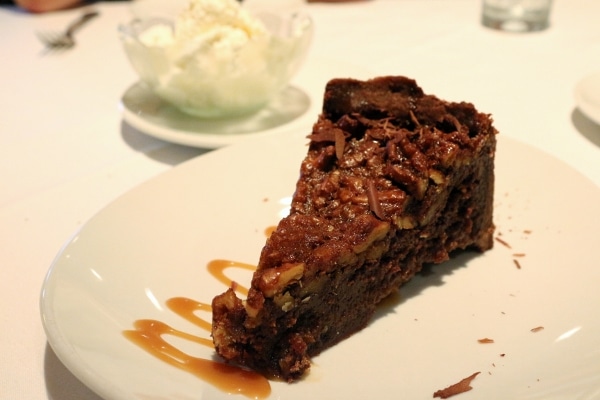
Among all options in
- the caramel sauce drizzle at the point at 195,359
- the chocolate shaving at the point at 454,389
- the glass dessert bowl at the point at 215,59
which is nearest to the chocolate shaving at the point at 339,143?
the caramel sauce drizzle at the point at 195,359

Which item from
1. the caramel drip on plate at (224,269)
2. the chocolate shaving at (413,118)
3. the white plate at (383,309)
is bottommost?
the caramel drip on plate at (224,269)

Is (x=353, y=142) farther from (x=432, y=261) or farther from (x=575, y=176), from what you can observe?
(x=575, y=176)

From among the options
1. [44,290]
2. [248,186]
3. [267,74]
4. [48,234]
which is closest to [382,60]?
[267,74]

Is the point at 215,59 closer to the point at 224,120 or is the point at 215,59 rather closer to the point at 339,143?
the point at 224,120

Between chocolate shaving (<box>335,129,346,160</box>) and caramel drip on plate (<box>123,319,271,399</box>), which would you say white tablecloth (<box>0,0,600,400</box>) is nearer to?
caramel drip on plate (<box>123,319,271,399</box>)

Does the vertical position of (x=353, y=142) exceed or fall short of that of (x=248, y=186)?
it exceeds it

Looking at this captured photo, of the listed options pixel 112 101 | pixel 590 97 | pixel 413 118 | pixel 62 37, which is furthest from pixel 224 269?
pixel 62 37

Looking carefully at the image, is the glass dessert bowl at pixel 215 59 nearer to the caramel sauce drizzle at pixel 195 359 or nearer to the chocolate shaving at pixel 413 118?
the chocolate shaving at pixel 413 118
